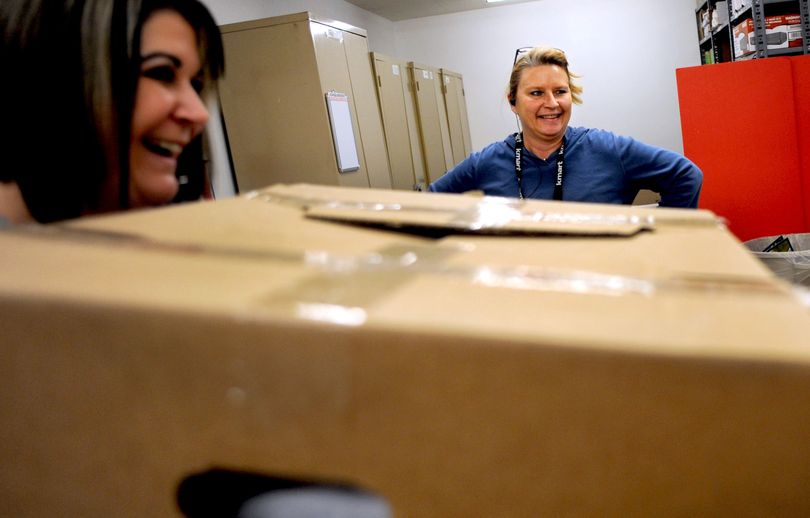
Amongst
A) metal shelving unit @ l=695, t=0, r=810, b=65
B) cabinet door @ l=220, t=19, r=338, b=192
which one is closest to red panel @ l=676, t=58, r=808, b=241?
metal shelving unit @ l=695, t=0, r=810, b=65

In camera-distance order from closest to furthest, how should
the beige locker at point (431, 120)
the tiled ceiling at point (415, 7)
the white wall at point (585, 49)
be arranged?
the beige locker at point (431, 120) → the tiled ceiling at point (415, 7) → the white wall at point (585, 49)

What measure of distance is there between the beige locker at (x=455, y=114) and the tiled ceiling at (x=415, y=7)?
44.3 inches

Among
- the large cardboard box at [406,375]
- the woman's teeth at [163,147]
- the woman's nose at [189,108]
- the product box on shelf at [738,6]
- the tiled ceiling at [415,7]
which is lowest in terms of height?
the large cardboard box at [406,375]

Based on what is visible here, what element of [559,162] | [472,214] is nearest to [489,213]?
[472,214]

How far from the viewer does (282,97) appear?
2.30 meters

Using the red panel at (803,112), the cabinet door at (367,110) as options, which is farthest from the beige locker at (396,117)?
the red panel at (803,112)

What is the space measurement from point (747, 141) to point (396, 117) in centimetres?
172

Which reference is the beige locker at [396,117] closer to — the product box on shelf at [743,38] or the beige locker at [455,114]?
the beige locker at [455,114]

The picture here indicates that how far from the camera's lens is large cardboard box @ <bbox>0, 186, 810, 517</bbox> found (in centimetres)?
31

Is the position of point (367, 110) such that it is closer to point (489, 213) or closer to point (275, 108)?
point (275, 108)

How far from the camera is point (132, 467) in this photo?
1.35 feet

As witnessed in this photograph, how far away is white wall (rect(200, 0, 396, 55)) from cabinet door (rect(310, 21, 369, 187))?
1.42 ft

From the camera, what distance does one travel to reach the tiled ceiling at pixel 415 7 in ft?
18.9

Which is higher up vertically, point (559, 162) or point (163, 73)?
point (163, 73)
